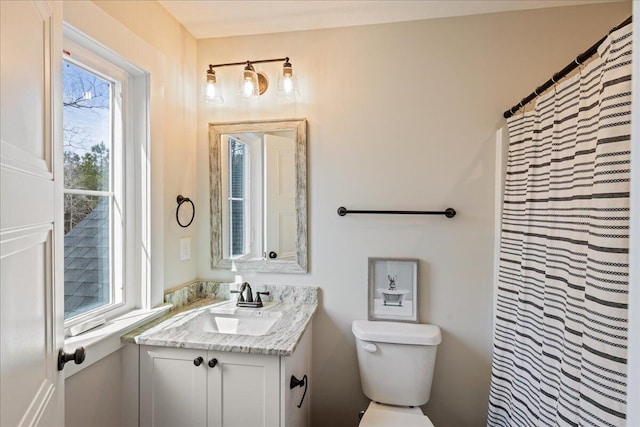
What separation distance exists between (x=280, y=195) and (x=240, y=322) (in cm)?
73

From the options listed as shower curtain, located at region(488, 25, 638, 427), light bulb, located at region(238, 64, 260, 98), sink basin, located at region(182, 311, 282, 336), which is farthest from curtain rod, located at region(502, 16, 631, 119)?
sink basin, located at region(182, 311, 282, 336)

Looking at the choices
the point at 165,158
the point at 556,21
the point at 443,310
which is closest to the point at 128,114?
the point at 165,158

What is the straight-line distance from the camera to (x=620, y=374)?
82cm

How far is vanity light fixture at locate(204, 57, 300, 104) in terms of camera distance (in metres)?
1.85

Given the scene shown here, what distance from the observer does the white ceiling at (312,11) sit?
171cm

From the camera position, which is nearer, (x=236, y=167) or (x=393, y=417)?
(x=393, y=417)

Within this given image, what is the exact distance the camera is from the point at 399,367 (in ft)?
5.58

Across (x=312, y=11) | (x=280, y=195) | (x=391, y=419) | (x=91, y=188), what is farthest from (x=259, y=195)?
(x=391, y=419)

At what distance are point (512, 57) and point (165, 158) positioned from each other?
1.89 m

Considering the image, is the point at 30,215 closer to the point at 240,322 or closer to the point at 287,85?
the point at 240,322

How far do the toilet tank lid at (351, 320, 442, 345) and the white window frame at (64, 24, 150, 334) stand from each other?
3.64 ft

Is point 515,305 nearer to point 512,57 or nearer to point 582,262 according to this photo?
point 582,262

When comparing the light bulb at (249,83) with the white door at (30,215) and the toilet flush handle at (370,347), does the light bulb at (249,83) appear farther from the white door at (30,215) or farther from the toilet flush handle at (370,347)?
the toilet flush handle at (370,347)

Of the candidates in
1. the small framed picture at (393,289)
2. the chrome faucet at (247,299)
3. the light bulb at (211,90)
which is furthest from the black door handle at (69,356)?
the light bulb at (211,90)
